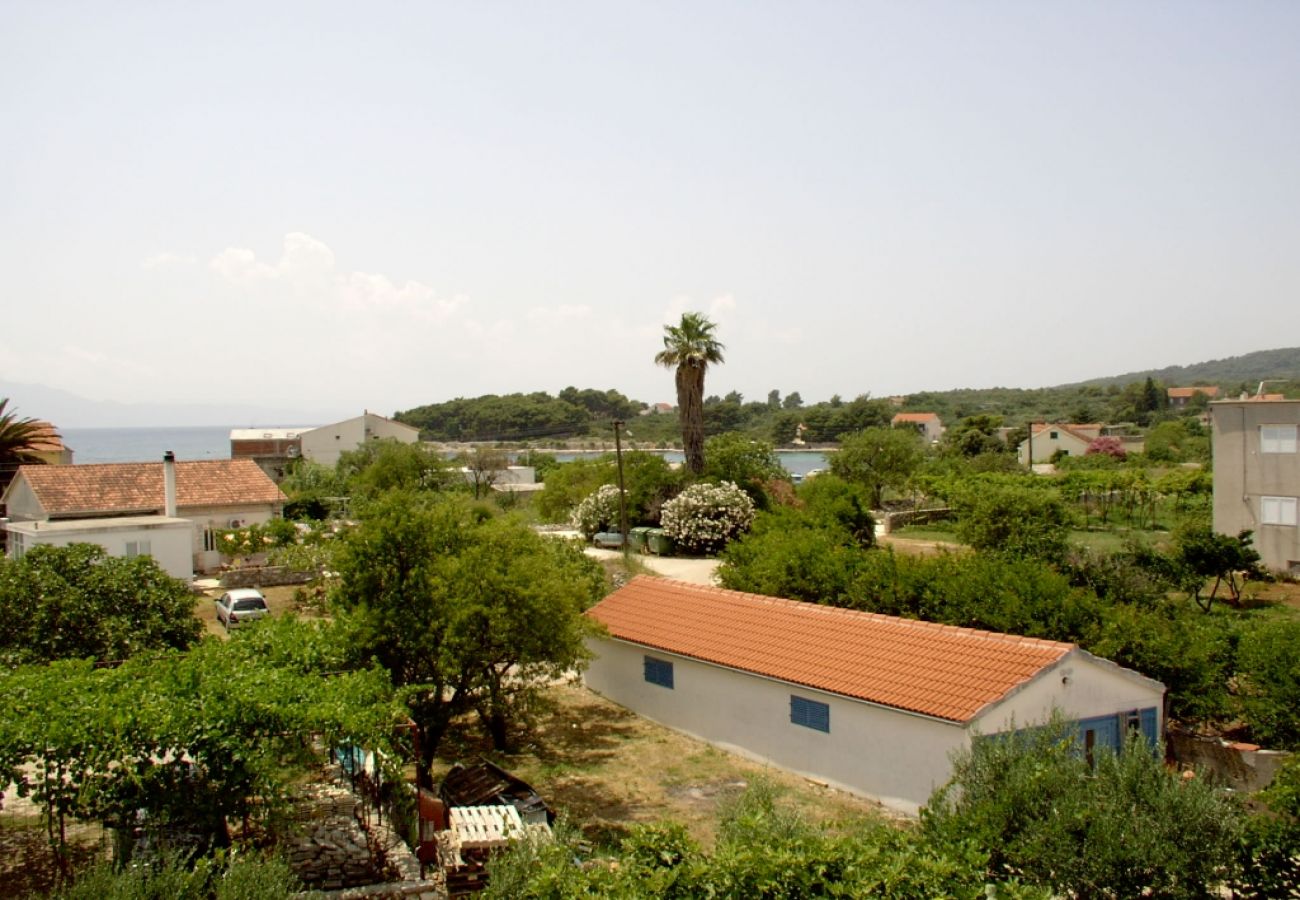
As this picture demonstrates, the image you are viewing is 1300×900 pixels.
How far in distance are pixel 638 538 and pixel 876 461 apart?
67.2 feet

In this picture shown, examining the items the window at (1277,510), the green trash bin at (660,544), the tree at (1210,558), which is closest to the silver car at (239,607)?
the green trash bin at (660,544)

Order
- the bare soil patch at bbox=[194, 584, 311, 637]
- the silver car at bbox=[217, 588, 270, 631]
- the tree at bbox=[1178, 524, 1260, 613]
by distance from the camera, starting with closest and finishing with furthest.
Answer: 1. the silver car at bbox=[217, 588, 270, 631]
2. the tree at bbox=[1178, 524, 1260, 613]
3. the bare soil patch at bbox=[194, 584, 311, 637]

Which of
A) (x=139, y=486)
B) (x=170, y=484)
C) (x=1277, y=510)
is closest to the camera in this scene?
(x=1277, y=510)

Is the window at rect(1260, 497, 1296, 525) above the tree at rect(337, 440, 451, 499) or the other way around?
the other way around

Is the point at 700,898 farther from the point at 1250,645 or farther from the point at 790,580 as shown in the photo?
the point at 790,580

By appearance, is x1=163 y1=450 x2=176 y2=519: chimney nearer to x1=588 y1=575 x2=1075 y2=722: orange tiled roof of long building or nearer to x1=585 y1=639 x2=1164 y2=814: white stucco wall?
x1=588 y1=575 x2=1075 y2=722: orange tiled roof of long building

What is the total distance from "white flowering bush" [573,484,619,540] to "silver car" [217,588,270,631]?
65.4ft

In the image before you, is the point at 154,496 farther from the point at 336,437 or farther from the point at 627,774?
the point at 336,437

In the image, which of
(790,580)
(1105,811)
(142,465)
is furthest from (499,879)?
(142,465)

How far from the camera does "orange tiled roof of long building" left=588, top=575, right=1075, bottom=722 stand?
1577 cm

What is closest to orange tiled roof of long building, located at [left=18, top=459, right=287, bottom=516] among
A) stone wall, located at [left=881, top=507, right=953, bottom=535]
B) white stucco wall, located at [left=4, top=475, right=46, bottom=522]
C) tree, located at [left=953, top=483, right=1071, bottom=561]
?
white stucco wall, located at [left=4, top=475, right=46, bottom=522]

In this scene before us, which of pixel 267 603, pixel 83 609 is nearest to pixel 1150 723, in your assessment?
pixel 83 609

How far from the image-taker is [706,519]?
4388cm

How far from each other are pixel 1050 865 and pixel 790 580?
15045 millimetres
